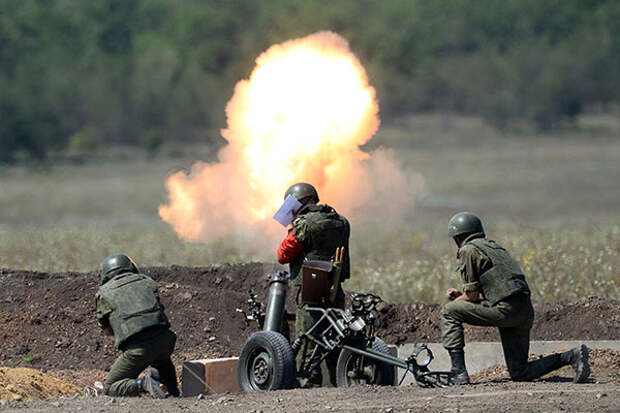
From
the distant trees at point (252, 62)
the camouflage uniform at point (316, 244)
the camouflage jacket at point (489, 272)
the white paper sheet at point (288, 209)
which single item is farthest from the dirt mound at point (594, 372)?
the distant trees at point (252, 62)

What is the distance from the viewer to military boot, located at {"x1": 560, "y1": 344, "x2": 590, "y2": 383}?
472 inches

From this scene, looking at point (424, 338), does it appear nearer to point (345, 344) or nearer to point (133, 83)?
point (345, 344)

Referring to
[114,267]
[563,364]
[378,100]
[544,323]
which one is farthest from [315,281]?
[378,100]

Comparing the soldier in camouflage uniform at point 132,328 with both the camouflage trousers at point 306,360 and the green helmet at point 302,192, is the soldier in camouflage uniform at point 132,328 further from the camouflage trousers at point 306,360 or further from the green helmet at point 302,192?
the green helmet at point 302,192

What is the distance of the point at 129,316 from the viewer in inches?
478

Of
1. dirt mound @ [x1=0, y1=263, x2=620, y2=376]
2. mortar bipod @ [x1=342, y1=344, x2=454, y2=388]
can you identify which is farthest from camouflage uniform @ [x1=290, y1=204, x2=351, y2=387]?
dirt mound @ [x1=0, y1=263, x2=620, y2=376]

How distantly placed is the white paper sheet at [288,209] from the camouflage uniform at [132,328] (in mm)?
1602

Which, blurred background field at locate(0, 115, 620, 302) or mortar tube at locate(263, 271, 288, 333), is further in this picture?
blurred background field at locate(0, 115, 620, 302)

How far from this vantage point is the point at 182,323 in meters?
15.6

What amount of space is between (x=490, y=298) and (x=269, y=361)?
240 cm

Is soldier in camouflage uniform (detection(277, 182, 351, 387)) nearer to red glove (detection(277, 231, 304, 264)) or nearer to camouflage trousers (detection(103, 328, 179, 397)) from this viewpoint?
red glove (detection(277, 231, 304, 264))

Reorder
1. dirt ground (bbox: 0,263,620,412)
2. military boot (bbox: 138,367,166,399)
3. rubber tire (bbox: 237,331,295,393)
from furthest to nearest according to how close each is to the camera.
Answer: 1. dirt ground (bbox: 0,263,620,412)
2. military boot (bbox: 138,367,166,399)
3. rubber tire (bbox: 237,331,295,393)

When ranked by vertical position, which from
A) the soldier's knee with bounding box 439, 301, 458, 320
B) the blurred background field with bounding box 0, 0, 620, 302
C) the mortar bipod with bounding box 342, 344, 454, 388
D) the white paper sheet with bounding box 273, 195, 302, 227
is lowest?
the mortar bipod with bounding box 342, 344, 454, 388

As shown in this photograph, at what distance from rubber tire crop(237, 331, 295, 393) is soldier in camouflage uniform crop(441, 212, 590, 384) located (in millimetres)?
1781
